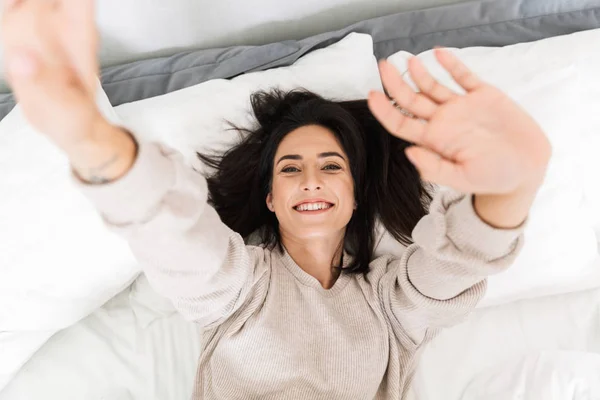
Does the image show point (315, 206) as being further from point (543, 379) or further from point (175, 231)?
point (543, 379)

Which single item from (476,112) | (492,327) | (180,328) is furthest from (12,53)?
(492,327)

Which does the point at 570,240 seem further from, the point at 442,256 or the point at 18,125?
the point at 18,125

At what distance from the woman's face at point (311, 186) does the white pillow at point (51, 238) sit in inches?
9.4

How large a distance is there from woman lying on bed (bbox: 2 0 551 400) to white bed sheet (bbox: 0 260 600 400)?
16cm

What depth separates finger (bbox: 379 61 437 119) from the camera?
663mm

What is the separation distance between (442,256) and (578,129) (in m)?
0.63

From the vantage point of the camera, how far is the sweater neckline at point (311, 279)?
3.53ft

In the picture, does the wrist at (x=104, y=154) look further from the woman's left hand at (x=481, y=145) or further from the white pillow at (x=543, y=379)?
the white pillow at (x=543, y=379)

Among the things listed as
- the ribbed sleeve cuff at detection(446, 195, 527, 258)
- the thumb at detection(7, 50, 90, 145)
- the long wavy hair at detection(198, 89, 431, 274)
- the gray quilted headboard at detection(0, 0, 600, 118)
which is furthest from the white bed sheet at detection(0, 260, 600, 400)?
the thumb at detection(7, 50, 90, 145)

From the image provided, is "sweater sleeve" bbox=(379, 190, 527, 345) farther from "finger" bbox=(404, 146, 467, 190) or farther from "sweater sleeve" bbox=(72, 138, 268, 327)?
"sweater sleeve" bbox=(72, 138, 268, 327)

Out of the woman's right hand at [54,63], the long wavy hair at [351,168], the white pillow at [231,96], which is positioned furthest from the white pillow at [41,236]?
the woman's right hand at [54,63]

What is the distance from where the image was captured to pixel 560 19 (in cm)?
131

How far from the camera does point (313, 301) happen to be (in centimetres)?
105

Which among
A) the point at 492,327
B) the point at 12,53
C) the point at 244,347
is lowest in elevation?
the point at 492,327
